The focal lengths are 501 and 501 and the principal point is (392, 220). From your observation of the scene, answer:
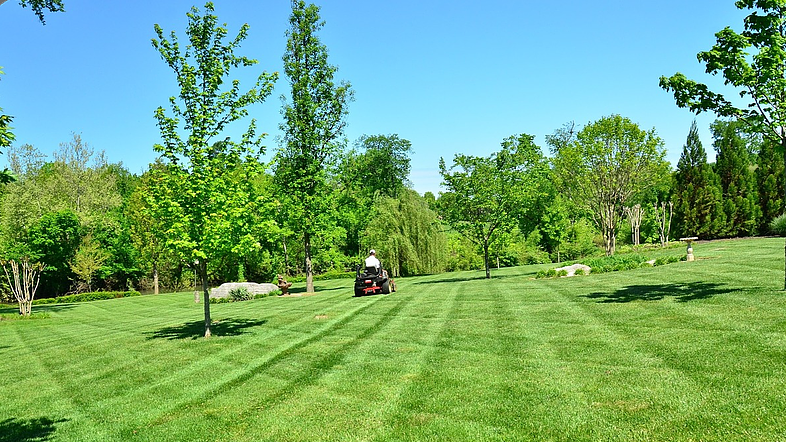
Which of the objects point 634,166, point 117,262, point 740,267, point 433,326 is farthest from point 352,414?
point 117,262

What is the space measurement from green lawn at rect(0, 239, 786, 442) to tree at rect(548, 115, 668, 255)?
1346 centimetres

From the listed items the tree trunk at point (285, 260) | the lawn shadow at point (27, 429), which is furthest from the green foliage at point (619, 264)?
the tree trunk at point (285, 260)

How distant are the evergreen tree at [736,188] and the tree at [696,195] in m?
0.64

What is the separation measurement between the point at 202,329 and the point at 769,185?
113ft

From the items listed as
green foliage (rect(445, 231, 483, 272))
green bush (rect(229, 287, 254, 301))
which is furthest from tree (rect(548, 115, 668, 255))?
green bush (rect(229, 287, 254, 301))

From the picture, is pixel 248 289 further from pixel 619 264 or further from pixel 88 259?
pixel 88 259

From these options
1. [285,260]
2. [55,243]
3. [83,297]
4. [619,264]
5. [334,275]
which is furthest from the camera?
[285,260]

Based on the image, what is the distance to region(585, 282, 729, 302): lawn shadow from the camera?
33.9 ft

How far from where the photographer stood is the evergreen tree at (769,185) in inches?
1235

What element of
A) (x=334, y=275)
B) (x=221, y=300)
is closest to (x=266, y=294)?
(x=221, y=300)

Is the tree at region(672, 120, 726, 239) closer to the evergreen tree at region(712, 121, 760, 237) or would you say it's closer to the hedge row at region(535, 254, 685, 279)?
the evergreen tree at region(712, 121, 760, 237)

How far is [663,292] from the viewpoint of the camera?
11414mm

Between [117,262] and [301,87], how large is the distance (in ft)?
83.0

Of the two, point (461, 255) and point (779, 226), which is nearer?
point (779, 226)
